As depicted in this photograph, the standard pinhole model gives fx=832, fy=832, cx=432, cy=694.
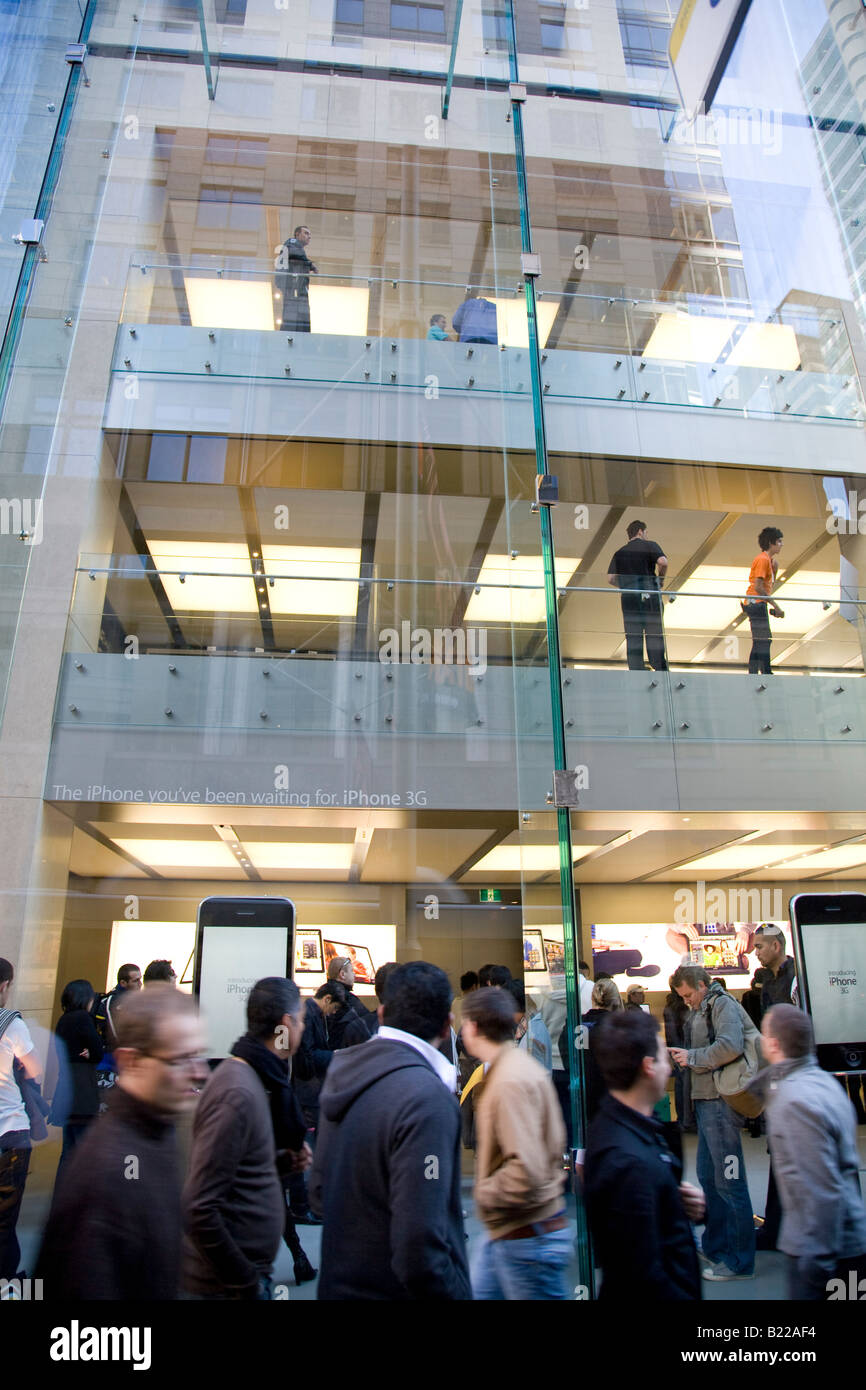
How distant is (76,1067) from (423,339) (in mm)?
5037

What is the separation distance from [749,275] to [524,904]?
4.11 meters

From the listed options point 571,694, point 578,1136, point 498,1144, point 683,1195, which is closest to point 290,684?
point 571,694

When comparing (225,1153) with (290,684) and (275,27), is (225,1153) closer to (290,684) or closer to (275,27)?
(290,684)

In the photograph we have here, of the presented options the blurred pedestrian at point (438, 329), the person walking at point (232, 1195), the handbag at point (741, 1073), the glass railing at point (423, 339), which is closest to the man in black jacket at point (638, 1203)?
the person walking at point (232, 1195)

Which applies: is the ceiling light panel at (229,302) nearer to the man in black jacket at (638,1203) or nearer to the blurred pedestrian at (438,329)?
the blurred pedestrian at (438,329)

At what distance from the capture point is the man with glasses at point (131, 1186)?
131 centimetres

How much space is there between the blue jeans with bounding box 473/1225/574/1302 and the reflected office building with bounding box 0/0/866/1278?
135 cm

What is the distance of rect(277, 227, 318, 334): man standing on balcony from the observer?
6.22 meters

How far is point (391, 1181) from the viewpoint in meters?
1.50

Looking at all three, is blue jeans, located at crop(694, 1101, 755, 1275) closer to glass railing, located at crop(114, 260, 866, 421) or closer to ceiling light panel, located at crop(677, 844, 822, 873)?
ceiling light panel, located at crop(677, 844, 822, 873)

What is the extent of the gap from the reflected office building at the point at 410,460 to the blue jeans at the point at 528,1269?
135 cm

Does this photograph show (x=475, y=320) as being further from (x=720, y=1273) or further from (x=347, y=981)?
(x=720, y=1273)

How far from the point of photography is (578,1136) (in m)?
3.13
